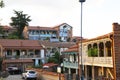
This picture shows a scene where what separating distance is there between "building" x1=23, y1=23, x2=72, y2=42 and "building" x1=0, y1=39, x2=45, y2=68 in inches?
1116

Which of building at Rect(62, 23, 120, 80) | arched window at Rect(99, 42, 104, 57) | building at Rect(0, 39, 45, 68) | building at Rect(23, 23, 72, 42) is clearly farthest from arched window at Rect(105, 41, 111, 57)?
building at Rect(23, 23, 72, 42)

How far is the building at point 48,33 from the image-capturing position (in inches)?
4654

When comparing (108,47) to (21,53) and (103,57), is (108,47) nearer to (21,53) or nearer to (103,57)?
(103,57)

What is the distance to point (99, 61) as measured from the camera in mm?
41312

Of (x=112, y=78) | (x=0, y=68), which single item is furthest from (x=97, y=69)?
(x=0, y=68)

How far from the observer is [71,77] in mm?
37781

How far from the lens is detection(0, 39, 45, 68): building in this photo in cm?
7844

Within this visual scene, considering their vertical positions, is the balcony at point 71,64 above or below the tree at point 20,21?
below

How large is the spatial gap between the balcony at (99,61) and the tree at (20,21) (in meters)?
70.6

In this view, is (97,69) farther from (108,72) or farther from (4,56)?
(4,56)

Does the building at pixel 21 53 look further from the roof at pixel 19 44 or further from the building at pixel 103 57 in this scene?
the building at pixel 103 57

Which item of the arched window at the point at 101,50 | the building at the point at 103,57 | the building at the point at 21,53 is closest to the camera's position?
the building at the point at 103,57

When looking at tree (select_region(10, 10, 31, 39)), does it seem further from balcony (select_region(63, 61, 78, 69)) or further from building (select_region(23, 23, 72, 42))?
balcony (select_region(63, 61, 78, 69))

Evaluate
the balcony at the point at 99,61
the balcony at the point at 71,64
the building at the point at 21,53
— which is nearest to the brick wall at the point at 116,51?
the balcony at the point at 99,61
